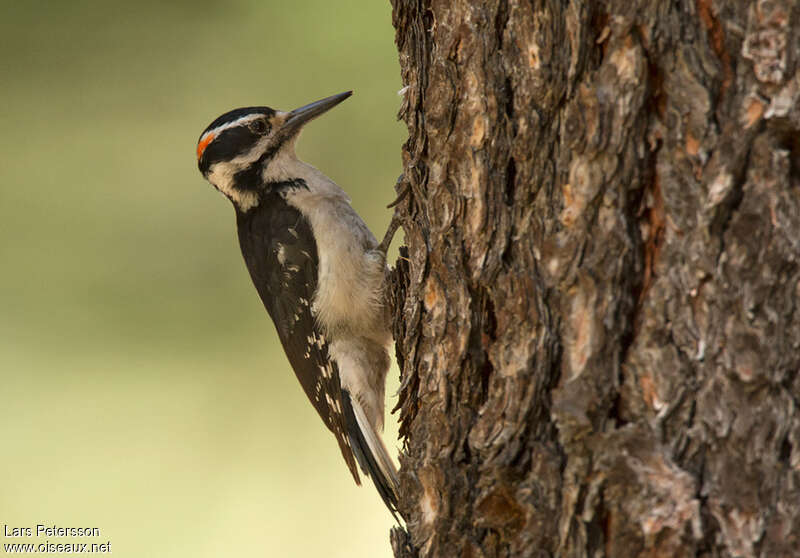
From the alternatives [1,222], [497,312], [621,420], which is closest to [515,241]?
[497,312]

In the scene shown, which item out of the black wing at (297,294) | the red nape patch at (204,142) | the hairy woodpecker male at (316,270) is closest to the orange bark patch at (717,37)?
the hairy woodpecker male at (316,270)

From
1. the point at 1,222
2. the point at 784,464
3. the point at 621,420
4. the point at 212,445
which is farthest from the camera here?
the point at 1,222

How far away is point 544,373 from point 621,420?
0.53 ft

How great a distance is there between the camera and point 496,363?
1614mm

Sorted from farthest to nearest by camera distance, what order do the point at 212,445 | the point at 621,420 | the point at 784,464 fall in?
the point at 212,445 → the point at 621,420 → the point at 784,464

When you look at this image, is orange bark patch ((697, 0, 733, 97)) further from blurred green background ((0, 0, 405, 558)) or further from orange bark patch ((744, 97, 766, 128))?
blurred green background ((0, 0, 405, 558))

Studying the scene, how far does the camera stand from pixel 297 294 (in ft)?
11.1

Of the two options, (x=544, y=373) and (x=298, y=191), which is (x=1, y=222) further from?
(x=544, y=373)

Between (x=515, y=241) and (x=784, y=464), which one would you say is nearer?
(x=784, y=464)

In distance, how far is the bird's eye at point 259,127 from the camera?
3.49 metres

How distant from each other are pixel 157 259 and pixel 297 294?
1.62 meters

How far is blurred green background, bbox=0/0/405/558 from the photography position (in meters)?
4.34

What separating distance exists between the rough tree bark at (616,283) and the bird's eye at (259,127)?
1856mm

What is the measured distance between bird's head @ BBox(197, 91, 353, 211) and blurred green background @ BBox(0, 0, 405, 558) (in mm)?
892
